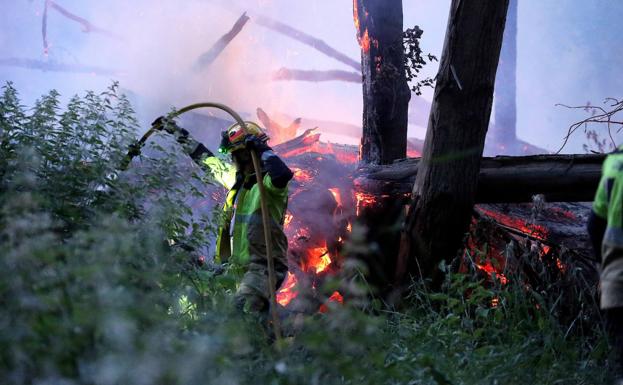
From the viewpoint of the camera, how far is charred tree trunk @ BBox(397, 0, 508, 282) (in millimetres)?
5301

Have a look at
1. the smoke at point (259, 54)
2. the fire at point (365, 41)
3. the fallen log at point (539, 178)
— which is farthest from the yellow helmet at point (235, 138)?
the smoke at point (259, 54)

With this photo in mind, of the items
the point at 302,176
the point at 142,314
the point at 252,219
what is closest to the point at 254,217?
the point at 252,219

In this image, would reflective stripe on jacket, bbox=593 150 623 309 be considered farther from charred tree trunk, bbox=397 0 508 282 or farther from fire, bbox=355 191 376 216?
fire, bbox=355 191 376 216

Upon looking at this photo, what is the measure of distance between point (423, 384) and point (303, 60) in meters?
19.4

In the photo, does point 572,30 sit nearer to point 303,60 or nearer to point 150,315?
point 303,60

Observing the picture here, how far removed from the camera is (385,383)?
10.5ft

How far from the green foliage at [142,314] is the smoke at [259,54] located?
9.38m

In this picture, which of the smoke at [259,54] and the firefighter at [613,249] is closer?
the firefighter at [613,249]

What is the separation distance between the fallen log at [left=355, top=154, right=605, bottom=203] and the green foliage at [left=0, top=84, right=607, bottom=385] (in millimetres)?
1054

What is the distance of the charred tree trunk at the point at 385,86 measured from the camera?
22.8ft

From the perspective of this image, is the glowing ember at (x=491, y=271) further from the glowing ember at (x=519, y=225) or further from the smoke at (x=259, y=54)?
the smoke at (x=259, y=54)

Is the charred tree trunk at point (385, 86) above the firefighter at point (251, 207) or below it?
above

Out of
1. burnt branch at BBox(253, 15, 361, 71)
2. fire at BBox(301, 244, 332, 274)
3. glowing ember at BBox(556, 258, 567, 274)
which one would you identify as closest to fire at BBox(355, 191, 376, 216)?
fire at BBox(301, 244, 332, 274)

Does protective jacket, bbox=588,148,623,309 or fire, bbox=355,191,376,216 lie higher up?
protective jacket, bbox=588,148,623,309
